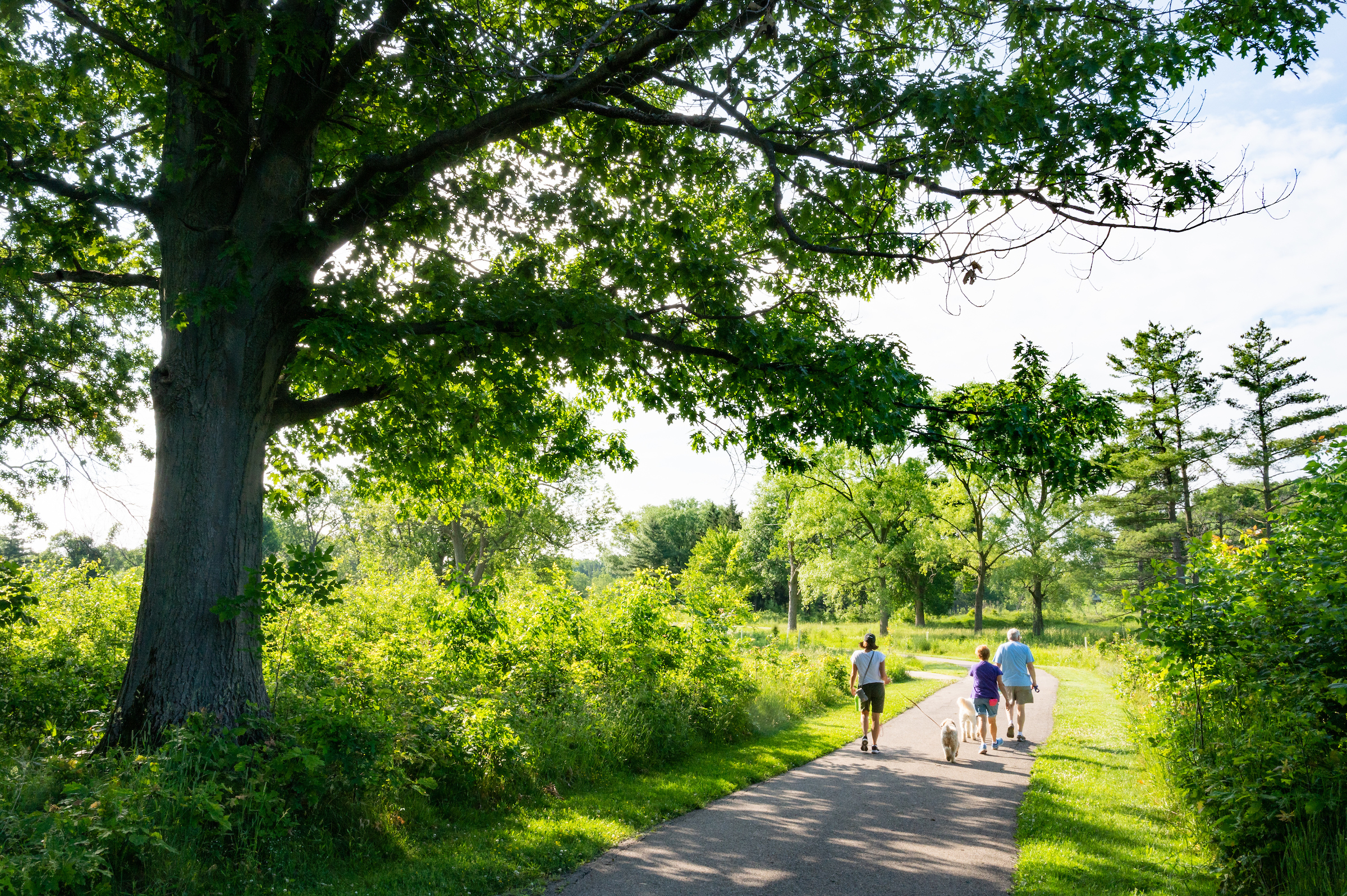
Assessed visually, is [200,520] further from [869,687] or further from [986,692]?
[986,692]

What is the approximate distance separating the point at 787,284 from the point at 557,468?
417cm

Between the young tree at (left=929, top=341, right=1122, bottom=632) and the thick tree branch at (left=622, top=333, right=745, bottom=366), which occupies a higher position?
the thick tree branch at (left=622, top=333, right=745, bottom=366)

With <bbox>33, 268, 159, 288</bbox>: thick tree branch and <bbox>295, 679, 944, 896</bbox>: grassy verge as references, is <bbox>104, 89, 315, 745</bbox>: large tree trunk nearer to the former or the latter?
<bbox>33, 268, 159, 288</bbox>: thick tree branch

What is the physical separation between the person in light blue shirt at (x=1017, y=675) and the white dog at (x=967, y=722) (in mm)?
622

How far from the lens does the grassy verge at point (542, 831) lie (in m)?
5.66

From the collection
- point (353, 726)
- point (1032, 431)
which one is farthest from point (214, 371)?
point (1032, 431)

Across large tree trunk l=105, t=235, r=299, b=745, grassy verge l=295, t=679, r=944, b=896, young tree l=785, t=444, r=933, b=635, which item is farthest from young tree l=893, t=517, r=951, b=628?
large tree trunk l=105, t=235, r=299, b=745

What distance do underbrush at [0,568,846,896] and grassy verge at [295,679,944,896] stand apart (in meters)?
0.18

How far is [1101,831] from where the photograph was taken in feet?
23.7

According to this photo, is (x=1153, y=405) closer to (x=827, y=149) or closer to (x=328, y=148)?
(x=827, y=149)

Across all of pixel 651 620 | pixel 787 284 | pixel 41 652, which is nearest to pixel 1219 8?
pixel 787 284

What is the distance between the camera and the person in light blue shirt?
41.2ft

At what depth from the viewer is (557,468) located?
10.9 metres

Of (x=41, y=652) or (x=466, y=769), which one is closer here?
(x=466, y=769)
